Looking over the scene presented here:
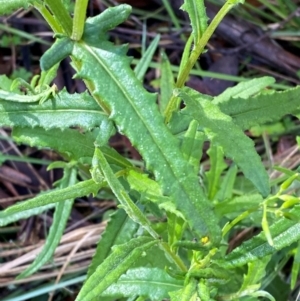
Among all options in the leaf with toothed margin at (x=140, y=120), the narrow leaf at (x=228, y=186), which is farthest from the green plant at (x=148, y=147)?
the narrow leaf at (x=228, y=186)

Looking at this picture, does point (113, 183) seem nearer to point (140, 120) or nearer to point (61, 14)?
point (140, 120)

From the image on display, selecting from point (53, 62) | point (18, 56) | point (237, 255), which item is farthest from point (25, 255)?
point (53, 62)

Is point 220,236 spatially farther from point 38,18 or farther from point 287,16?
point 38,18

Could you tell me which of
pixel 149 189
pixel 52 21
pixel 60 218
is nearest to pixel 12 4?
pixel 52 21

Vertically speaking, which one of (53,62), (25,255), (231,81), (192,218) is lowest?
(25,255)

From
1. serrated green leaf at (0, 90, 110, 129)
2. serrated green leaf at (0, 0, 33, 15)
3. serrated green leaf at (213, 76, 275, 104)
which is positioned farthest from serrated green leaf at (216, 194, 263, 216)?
serrated green leaf at (0, 0, 33, 15)

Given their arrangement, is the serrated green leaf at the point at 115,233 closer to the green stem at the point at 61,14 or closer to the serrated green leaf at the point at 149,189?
the serrated green leaf at the point at 149,189
